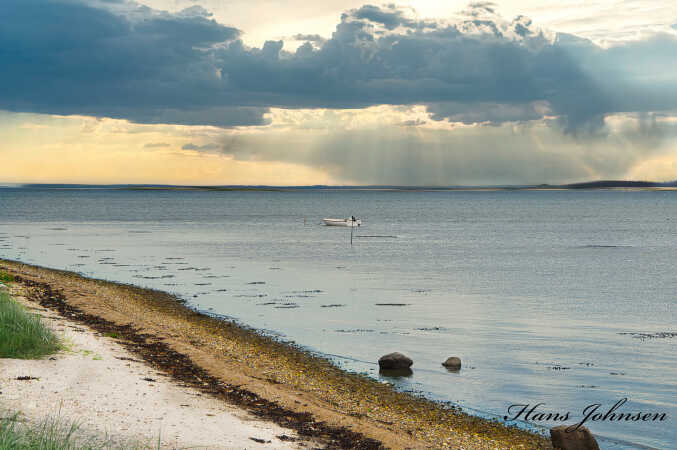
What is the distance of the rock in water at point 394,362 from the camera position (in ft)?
71.5

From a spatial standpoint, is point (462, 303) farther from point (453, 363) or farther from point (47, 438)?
point (47, 438)

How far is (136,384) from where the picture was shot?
15.9 m

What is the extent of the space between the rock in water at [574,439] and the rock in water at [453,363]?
7510mm

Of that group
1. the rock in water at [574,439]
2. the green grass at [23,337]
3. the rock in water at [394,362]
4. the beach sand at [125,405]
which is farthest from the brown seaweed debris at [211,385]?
the rock in water at [394,362]

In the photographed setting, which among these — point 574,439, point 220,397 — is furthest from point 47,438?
point 574,439

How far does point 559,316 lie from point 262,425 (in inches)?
902

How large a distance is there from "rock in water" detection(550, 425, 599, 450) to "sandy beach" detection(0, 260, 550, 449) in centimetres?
79

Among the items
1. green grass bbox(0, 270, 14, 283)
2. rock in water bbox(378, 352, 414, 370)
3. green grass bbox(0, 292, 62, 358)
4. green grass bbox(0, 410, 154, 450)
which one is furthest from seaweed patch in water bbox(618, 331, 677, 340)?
green grass bbox(0, 270, 14, 283)

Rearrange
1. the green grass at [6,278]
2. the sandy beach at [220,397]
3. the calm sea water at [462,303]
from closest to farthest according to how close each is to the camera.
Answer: the sandy beach at [220,397] < the calm sea water at [462,303] < the green grass at [6,278]

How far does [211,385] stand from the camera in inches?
674

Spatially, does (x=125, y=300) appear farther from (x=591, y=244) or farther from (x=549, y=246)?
(x=591, y=244)

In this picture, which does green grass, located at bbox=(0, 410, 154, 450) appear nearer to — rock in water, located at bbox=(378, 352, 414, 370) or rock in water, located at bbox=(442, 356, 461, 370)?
rock in water, located at bbox=(378, 352, 414, 370)

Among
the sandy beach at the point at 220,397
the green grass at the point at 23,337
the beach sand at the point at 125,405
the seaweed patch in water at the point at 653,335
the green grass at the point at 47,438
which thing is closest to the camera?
the green grass at the point at 47,438

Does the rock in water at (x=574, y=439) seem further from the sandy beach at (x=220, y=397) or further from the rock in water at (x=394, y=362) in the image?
the rock in water at (x=394, y=362)
